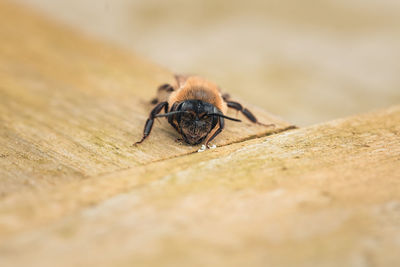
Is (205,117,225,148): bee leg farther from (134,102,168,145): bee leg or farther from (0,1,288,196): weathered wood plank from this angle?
(134,102,168,145): bee leg

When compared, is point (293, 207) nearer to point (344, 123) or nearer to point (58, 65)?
point (344, 123)

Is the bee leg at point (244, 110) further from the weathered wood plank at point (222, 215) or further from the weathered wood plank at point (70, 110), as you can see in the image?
the weathered wood plank at point (222, 215)

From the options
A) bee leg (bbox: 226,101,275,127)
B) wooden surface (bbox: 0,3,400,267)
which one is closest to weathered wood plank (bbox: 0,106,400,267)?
wooden surface (bbox: 0,3,400,267)

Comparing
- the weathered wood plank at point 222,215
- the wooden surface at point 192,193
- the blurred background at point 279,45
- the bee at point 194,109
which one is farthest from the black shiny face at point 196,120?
the blurred background at point 279,45

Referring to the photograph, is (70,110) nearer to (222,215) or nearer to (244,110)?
(244,110)

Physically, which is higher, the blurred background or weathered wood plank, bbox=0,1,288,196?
the blurred background

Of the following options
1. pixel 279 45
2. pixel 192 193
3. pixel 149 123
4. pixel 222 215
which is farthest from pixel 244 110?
pixel 279 45

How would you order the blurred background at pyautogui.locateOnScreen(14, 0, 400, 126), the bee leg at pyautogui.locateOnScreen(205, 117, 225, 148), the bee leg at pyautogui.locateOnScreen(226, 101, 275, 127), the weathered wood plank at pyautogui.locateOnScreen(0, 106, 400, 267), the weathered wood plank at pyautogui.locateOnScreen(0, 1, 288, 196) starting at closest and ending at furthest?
the weathered wood plank at pyautogui.locateOnScreen(0, 106, 400, 267), the weathered wood plank at pyautogui.locateOnScreen(0, 1, 288, 196), the bee leg at pyautogui.locateOnScreen(205, 117, 225, 148), the bee leg at pyautogui.locateOnScreen(226, 101, 275, 127), the blurred background at pyautogui.locateOnScreen(14, 0, 400, 126)
